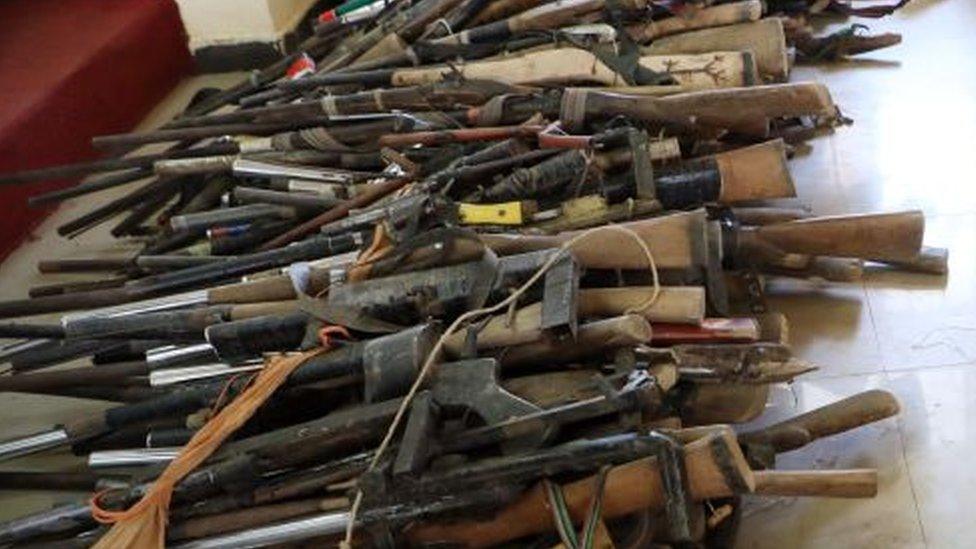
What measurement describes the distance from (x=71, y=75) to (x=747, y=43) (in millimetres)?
2102

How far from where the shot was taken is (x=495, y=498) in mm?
1330

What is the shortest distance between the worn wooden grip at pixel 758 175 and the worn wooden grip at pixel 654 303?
355 mm

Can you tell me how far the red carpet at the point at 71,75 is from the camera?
9.34 feet

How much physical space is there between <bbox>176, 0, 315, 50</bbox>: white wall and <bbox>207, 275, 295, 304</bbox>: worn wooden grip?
2.03 meters

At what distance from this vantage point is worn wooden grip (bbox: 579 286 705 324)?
62.0 inches

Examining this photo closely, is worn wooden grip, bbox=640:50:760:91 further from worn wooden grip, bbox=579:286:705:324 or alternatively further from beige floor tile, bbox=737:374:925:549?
A: beige floor tile, bbox=737:374:925:549

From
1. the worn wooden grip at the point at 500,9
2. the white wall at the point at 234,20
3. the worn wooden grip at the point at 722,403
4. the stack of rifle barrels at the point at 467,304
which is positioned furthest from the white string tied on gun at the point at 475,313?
the white wall at the point at 234,20

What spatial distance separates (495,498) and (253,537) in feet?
1.24

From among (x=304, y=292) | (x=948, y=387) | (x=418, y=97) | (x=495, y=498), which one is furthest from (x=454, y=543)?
(x=418, y=97)

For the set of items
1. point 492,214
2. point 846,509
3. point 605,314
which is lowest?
point 846,509

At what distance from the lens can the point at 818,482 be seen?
1.35 metres

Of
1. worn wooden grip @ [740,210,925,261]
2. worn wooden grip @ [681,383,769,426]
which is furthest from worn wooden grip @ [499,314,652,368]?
worn wooden grip @ [740,210,925,261]

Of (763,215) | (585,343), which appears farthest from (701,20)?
(585,343)

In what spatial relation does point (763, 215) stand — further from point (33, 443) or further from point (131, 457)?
point (33, 443)
